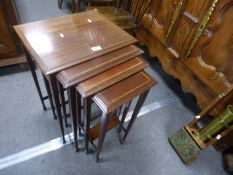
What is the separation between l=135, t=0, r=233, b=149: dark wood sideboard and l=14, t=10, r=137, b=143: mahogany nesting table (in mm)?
520

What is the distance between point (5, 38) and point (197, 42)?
1371mm

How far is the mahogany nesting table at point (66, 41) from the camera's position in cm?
77

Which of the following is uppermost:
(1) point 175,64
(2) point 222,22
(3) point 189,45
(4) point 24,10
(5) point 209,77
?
(2) point 222,22

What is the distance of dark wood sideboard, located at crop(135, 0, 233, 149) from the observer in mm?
1053

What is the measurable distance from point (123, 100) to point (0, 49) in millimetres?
1158

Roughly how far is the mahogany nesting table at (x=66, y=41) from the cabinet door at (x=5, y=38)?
507mm

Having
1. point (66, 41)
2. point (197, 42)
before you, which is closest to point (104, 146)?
point (66, 41)

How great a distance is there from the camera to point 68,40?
0.86 meters

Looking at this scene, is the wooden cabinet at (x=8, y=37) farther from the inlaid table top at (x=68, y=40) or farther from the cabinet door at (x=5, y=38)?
the inlaid table top at (x=68, y=40)

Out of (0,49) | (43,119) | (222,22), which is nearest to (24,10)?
(0,49)

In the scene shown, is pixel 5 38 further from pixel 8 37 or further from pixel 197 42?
pixel 197 42

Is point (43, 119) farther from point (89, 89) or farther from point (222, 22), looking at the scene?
point (222, 22)

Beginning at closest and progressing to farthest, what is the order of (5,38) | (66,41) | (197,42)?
(66,41) → (197,42) → (5,38)

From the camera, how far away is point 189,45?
1.25 m
